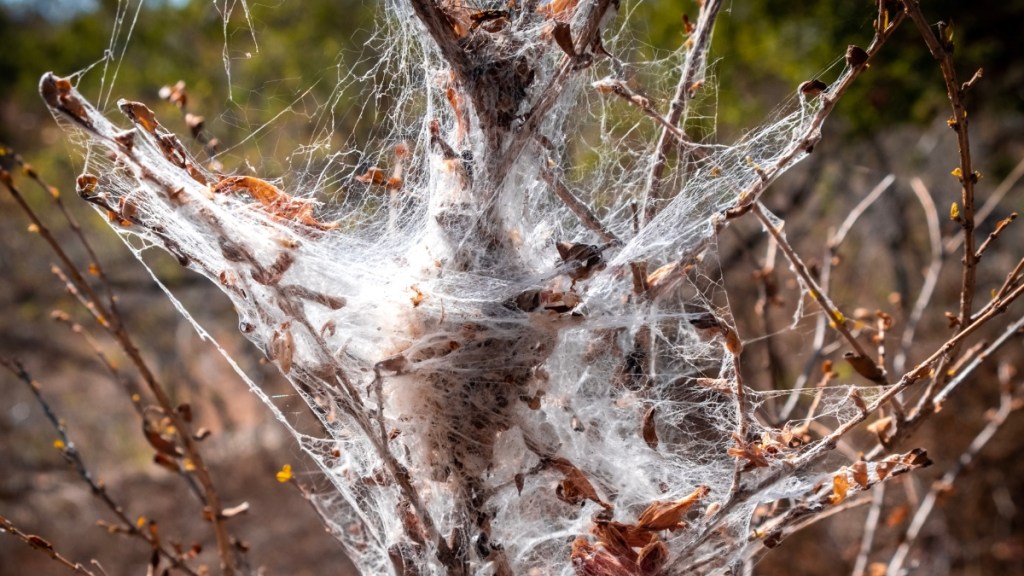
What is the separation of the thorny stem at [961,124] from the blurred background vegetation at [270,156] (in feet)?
7.74

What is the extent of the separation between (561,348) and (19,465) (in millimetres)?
7029

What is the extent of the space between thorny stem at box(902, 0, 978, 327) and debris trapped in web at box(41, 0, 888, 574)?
0.18 m

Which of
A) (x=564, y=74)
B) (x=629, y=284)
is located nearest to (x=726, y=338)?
(x=629, y=284)

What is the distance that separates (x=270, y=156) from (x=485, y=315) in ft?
9.39

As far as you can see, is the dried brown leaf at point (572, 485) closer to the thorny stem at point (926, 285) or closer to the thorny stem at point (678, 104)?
the thorny stem at point (678, 104)

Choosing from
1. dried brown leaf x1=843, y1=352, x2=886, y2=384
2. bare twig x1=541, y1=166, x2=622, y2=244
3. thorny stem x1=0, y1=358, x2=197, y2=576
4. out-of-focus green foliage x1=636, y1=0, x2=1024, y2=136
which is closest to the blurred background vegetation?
out-of-focus green foliage x1=636, y1=0, x2=1024, y2=136

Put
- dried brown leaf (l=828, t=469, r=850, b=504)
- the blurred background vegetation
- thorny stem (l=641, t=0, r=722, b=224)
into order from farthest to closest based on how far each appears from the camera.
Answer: the blurred background vegetation
thorny stem (l=641, t=0, r=722, b=224)
dried brown leaf (l=828, t=469, r=850, b=504)

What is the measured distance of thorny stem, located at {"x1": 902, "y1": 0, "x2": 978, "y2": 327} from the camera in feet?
3.70

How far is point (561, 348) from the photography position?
4.70 ft

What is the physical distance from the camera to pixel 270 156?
12.7 ft

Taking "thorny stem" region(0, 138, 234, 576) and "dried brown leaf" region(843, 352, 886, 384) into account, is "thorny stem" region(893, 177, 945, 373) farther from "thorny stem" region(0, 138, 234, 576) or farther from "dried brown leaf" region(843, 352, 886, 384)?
"thorny stem" region(0, 138, 234, 576)

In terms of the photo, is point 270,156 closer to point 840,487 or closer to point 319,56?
point 319,56

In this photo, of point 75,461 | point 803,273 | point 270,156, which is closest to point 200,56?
point 270,156

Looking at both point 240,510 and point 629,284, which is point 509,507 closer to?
point 629,284
